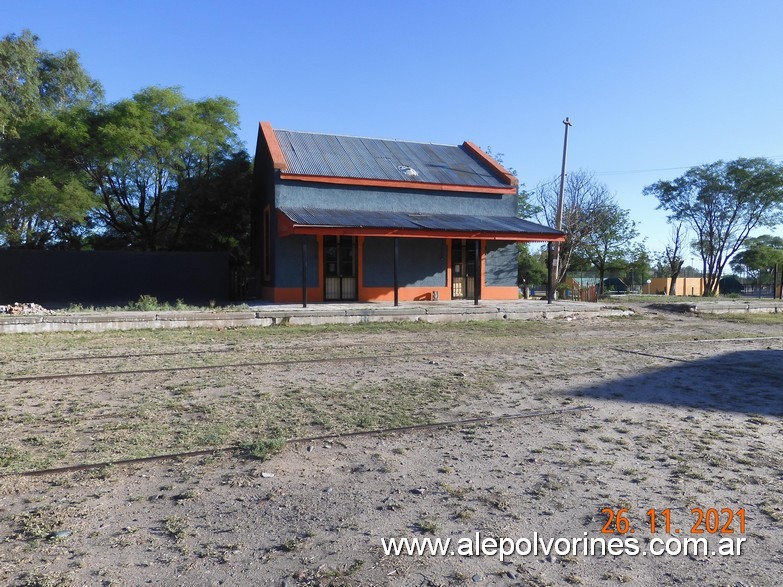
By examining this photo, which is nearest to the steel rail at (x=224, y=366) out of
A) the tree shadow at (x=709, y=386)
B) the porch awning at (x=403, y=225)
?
the tree shadow at (x=709, y=386)

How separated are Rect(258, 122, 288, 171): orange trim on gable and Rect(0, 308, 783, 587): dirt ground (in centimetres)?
1189

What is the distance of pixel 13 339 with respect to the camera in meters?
11.3

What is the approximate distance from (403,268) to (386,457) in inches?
638

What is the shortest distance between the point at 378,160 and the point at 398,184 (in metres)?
2.15

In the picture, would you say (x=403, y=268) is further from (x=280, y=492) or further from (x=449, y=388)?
(x=280, y=492)

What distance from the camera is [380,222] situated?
1783cm

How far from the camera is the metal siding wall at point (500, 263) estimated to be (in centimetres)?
2194

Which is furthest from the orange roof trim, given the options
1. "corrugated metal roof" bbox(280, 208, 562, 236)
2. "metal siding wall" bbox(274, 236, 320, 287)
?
"metal siding wall" bbox(274, 236, 320, 287)

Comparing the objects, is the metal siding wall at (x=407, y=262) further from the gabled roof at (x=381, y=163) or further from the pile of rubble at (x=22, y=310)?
the pile of rubble at (x=22, y=310)

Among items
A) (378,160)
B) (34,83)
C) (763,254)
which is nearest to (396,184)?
(378,160)

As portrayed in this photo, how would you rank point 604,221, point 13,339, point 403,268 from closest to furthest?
point 13,339 < point 403,268 < point 604,221

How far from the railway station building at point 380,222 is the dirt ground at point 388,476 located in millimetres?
10518

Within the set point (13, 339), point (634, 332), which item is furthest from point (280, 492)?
point (634, 332)

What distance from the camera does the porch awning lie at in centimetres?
1688
